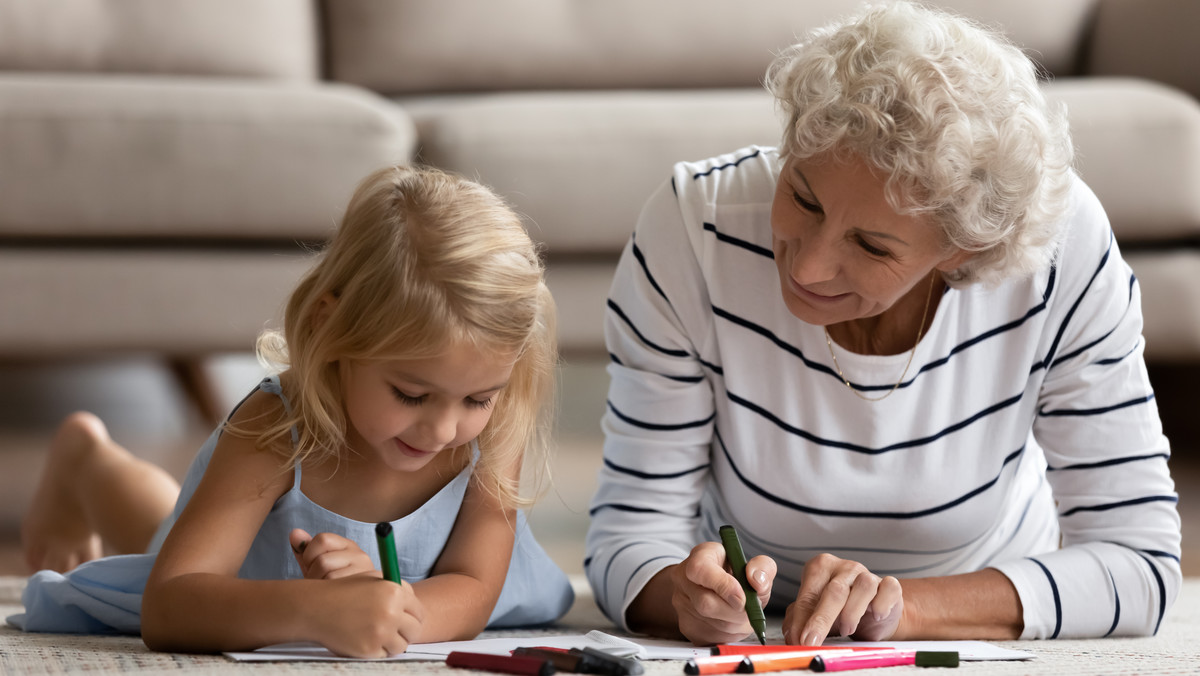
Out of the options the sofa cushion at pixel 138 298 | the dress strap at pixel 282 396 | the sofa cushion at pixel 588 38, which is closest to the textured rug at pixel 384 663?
the dress strap at pixel 282 396

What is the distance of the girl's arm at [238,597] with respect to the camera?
82cm

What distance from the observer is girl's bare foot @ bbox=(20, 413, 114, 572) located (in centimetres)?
137

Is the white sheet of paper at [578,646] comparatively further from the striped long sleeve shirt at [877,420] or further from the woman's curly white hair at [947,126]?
the woman's curly white hair at [947,126]

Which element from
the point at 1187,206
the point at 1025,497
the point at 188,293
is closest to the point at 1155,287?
the point at 1187,206

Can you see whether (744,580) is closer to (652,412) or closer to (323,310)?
(652,412)

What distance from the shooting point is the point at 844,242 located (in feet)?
3.04

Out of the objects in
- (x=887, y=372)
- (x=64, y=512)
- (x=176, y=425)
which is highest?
(x=887, y=372)

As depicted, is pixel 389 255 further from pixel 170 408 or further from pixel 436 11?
pixel 170 408

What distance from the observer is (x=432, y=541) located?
106 cm

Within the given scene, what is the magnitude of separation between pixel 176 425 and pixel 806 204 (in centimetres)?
175

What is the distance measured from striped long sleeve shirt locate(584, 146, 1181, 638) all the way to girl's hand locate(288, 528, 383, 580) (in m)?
0.26

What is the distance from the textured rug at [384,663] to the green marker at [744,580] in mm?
70

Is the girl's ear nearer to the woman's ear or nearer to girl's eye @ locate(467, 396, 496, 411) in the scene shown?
girl's eye @ locate(467, 396, 496, 411)

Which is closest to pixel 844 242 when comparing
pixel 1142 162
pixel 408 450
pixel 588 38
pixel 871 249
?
pixel 871 249
